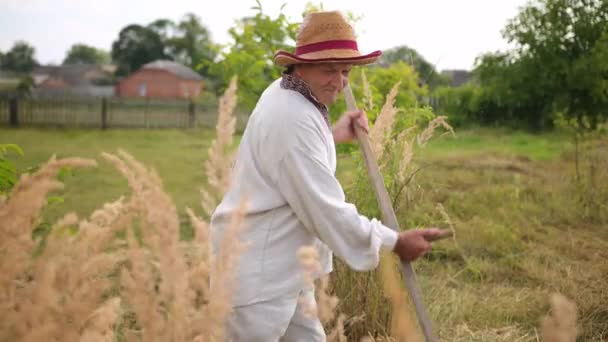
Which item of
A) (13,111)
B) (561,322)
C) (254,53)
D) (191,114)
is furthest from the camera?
(191,114)

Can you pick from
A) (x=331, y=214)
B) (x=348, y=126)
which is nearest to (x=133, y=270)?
(x=331, y=214)

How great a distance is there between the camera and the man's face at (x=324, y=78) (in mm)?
2330

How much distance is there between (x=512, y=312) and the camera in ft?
14.3

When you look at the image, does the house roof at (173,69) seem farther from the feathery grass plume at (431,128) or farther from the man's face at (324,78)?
the man's face at (324,78)

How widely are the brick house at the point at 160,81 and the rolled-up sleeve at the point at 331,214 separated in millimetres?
59087

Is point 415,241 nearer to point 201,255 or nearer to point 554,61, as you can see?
point 201,255

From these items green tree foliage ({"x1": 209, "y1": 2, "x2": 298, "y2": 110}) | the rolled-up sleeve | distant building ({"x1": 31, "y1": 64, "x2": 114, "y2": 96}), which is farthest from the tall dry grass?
distant building ({"x1": 31, "y1": 64, "x2": 114, "y2": 96})

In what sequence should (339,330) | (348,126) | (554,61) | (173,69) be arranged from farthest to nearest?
(173,69), (554,61), (348,126), (339,330)

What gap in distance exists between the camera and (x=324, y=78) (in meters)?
2.34

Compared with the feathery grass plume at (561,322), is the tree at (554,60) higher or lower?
higher

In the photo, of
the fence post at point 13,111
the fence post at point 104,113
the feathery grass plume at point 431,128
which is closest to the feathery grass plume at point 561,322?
the feathery grass plume at point 431,128

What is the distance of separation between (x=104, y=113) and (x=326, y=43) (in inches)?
847

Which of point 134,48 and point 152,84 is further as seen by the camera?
point 134,48

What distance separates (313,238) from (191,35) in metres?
72.3
